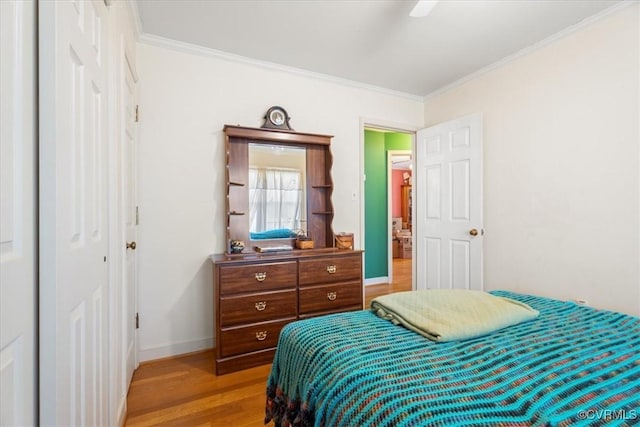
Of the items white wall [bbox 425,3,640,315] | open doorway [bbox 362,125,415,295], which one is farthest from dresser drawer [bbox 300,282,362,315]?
open doorway [bbox 362,125,415,295]

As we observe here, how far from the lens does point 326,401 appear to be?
36.4 inches

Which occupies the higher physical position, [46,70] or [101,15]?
[101,15]

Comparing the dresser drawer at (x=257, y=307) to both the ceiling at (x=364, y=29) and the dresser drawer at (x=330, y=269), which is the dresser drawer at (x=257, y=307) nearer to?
the dresser drawer at (x=330, y=269)

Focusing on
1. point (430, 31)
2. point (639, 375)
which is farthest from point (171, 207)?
point (639, 375)

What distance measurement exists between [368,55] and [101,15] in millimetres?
2047

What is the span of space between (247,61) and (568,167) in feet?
9.24

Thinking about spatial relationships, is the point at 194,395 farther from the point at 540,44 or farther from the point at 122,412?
the point at 540,44

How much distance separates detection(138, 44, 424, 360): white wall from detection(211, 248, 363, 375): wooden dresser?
331 mm

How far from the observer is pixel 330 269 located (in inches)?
102

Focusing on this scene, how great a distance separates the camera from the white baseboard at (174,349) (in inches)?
92.5

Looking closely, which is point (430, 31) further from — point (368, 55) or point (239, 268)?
point (239, 268)

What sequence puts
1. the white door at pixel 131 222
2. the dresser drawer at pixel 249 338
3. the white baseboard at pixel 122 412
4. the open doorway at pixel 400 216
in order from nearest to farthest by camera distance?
the white baseboard at pixel 122 412, the white door at pixel 131 222, the dresser drawer at pixel 249 338, the open doorway at pixel 400 216

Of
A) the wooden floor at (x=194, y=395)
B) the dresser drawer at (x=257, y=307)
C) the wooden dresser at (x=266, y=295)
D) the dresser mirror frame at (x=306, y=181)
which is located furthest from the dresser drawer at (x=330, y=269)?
the wooden floor at (x=194, y=395)

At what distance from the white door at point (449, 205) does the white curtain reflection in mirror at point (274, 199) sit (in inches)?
59.1
